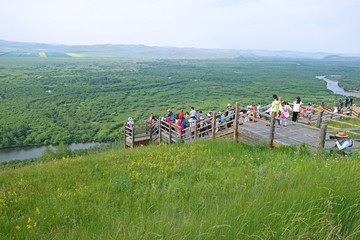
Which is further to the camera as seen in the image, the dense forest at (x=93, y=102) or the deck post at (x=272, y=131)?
the dense forest at (x=93, y=102)

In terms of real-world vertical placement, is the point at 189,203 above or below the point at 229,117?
above

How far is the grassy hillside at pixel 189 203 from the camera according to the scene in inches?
105

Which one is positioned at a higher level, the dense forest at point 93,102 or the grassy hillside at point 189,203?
the grassy hillside at point 189,203

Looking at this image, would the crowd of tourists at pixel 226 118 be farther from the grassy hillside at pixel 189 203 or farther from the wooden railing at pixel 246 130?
the grassy hillside at pixel 189 203

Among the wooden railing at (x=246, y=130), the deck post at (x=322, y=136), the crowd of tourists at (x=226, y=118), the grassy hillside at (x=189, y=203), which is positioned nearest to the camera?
the grassy hillside at (x=189, y=203)

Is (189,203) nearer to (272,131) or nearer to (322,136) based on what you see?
(322,136)

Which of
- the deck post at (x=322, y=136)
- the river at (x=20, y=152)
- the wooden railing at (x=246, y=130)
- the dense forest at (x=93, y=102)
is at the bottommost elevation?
the river at (x=20, y=152)

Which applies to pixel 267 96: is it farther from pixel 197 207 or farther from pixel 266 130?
pixel 197 207

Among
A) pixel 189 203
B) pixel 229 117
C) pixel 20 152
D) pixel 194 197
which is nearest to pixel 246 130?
pixel 229 117

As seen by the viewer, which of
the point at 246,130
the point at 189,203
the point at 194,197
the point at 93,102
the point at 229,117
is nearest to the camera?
the point at 189,203

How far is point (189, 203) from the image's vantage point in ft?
12.6

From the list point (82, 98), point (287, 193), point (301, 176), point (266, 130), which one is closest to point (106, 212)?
point (287, 193)

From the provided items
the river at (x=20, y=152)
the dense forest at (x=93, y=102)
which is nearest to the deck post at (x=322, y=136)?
the river at (x=20, y=152)

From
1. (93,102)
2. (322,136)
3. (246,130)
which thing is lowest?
(93,102)
